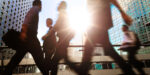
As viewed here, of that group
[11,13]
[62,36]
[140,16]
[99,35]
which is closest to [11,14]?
[11,13]

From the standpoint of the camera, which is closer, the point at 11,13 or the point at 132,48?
the point at 132,48

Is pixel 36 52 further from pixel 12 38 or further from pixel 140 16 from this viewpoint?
pixel 140 16

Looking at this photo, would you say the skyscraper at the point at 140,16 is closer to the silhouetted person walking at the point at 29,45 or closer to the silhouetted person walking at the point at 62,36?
the silhouetted person walking at the point at 62,36

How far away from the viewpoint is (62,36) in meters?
2.99

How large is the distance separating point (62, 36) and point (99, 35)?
1.29 metres

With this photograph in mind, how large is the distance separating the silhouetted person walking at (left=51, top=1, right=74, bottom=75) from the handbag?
813 millimetres

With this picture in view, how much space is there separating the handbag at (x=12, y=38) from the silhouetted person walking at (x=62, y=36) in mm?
813

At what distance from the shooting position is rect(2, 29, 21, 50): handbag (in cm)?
220

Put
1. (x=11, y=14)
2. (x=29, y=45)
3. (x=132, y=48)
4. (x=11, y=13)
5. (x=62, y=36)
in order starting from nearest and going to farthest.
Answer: (x=29, y=45) → (x=132, y=48) → (x=62, y=36) → (x=11, y=14) → (x=11, y=13)

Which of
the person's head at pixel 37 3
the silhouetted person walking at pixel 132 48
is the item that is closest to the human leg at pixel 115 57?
the silhouetted person walking at pixel 132 48

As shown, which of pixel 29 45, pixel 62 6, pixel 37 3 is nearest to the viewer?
pixel 29 45

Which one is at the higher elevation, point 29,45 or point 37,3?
point 37,3

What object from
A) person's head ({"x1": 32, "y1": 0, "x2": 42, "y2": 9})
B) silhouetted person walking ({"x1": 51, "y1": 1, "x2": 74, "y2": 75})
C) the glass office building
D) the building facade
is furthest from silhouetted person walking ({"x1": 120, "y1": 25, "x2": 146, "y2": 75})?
the glass office building

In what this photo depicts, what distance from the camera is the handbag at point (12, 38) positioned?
2.20 metres
